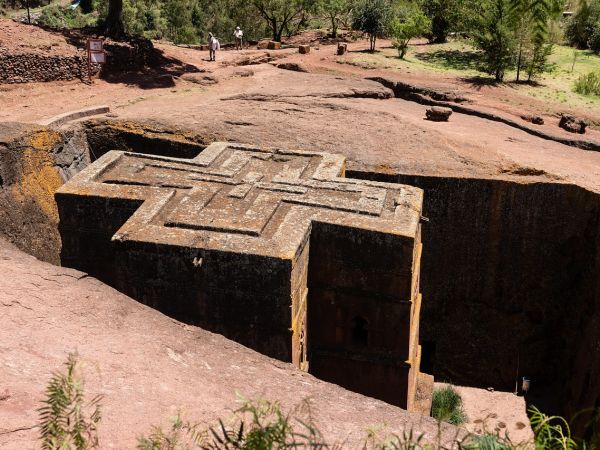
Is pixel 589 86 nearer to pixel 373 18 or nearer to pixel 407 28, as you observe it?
pixel 407 28

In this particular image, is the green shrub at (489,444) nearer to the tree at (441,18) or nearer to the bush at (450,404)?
the bush at (450,404)

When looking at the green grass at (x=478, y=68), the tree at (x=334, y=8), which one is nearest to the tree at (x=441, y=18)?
the green grass at (x=478, y=68)

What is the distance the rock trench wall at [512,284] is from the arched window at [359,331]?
10.6ft

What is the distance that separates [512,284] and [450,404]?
228 cm

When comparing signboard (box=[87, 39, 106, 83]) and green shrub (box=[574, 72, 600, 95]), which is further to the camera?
green shrub (box=[574, 72, 600, 95])

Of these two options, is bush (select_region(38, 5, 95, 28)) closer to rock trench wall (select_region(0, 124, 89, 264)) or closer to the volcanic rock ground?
the volcanic rock ground

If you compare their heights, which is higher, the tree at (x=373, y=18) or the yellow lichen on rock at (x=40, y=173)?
the tree at (x=373, y=18)

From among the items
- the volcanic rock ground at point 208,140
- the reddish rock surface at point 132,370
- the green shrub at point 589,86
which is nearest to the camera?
the reddish rock surface at point 132,370

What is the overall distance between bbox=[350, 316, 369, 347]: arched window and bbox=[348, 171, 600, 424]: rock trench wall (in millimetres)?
3224

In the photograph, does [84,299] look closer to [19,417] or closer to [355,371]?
[19,417]

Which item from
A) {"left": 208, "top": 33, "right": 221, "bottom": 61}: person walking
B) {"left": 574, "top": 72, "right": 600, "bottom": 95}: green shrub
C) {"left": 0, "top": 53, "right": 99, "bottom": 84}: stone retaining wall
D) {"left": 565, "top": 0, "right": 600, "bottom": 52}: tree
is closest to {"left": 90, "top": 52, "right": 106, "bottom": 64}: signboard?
{"left": 0, "top": 53, "right": 99, "bottom": 84}: stone retaining wall

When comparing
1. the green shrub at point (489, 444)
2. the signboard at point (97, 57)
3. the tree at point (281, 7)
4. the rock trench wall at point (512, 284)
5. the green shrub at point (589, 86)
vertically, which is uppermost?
the tree at point (281, 7)

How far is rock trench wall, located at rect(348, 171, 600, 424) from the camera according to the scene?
998 centimetres

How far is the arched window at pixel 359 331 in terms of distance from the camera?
7.54 m
